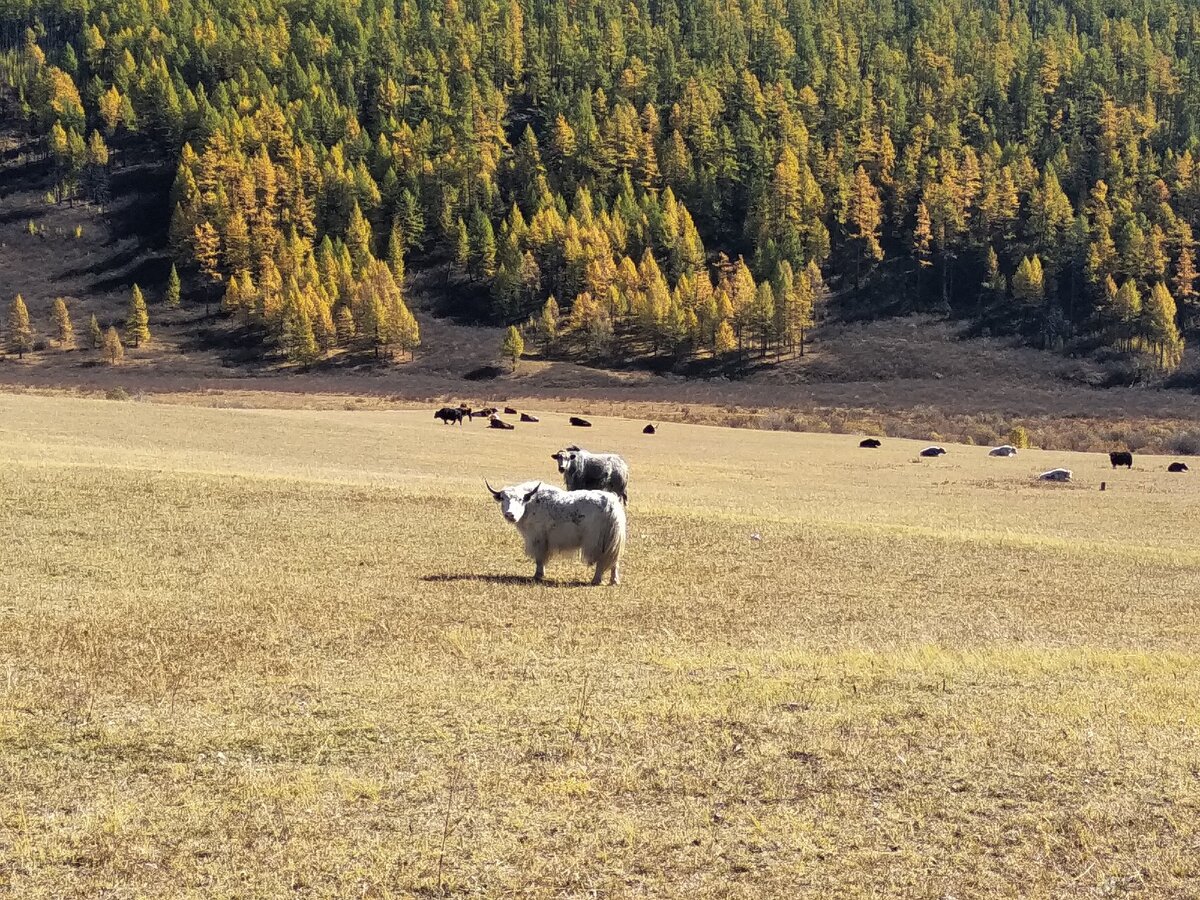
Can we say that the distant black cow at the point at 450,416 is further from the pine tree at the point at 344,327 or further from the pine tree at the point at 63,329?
the pine tree at the point at 63,329

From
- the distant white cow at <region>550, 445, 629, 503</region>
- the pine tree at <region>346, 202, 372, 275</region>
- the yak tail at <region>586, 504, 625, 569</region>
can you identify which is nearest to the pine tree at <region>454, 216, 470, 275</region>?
the pine tree at <region>346, 202, 372, 275</region>

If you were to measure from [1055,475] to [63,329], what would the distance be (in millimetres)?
121705

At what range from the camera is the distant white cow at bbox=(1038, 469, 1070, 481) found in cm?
4703

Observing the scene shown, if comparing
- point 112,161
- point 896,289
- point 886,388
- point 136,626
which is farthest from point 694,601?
point 112,161

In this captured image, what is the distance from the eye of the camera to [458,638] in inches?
A: 619

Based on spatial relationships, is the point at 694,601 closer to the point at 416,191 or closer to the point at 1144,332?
the point at 1144,332

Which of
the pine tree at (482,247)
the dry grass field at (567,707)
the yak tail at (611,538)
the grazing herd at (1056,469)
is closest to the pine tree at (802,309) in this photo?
the pine tree at (482,247)

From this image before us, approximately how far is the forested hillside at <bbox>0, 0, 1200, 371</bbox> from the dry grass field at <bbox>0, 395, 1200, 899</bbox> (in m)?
110

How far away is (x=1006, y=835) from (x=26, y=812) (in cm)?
757

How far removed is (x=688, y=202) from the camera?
175 m

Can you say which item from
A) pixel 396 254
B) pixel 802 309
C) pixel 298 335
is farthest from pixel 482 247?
pixel 802 309

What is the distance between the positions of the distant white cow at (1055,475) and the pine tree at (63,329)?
11824cm

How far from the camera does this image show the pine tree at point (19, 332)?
433ft

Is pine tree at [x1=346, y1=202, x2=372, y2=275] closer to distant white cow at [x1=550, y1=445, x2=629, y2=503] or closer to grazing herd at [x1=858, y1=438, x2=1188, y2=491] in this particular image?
grazing herd at [x1=858, y1=438, x2=1188, y2=491]
